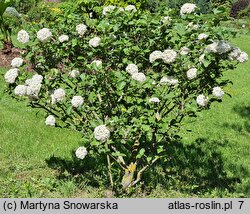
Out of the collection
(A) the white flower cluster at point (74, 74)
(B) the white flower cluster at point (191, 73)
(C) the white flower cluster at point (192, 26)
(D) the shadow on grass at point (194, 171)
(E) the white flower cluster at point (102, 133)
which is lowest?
(D) the shadow on grass at point (194, 171)

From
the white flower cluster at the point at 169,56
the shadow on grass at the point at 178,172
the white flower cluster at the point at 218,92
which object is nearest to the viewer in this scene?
the white flower cluster at the point at 169,56

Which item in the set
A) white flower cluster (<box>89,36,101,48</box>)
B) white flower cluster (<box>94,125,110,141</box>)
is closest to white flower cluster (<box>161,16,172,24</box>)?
white flower cluster (<box>89,36,101,48</box>)

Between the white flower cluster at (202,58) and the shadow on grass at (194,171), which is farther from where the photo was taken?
the shadow on grass at (194,171)

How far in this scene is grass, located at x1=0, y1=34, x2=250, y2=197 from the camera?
480cm

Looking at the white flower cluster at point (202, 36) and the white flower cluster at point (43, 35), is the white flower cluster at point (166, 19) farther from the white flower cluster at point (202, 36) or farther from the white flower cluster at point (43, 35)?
the white flower cluster at point (43, 35)

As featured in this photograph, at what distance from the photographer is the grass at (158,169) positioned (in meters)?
4.80

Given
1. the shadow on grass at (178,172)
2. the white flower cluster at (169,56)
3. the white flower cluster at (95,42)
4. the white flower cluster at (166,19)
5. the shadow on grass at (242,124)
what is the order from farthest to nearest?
the shadow on grass at (242,124) → the shadow on grass at (178,172) → the white flower cluster at (166,19) → the white flower cluster at (95,42) → the white flower cluster at (169,56)

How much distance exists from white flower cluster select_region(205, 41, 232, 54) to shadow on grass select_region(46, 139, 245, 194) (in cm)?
158

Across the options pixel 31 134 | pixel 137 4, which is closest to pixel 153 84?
pixel 31 134

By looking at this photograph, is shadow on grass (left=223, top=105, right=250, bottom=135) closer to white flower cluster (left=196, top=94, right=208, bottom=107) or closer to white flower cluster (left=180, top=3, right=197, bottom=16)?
white flower cluster (left=196, top=94, right=208, bottom=107)

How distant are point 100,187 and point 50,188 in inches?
23.1

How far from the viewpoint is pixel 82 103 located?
153 inches

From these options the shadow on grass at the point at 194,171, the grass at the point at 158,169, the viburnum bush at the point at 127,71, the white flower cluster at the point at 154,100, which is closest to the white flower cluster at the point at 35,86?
the viburnum bush at the point at 127,71

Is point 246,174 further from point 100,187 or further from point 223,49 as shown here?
point 223,49
